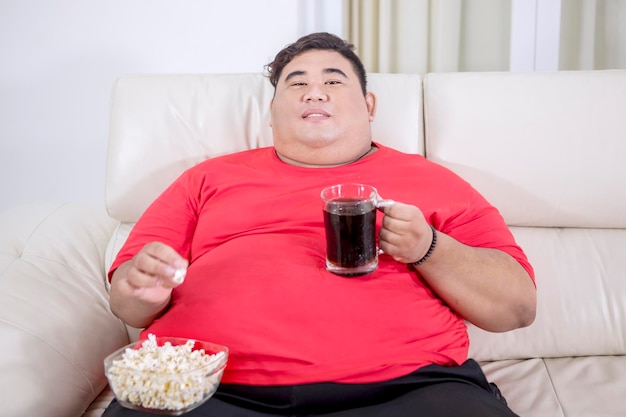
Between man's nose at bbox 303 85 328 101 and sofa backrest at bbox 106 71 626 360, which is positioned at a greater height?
man's nose at bbox 303 85 328 101

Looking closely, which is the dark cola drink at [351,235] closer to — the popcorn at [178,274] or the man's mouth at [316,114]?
the popcorn at [178,274]

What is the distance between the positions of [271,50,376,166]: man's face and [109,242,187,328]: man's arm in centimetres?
51

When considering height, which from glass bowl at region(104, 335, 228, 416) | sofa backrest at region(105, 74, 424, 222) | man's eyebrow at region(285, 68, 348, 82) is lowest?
glass bowl at region(104, 335, 228, 416)

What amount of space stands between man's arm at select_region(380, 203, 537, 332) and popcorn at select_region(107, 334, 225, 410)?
431mm

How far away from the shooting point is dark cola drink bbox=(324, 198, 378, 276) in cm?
115

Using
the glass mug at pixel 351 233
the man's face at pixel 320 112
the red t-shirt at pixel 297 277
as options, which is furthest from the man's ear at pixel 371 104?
the glass mug at pixel 351 233

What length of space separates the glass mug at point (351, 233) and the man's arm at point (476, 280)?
0.05 metres

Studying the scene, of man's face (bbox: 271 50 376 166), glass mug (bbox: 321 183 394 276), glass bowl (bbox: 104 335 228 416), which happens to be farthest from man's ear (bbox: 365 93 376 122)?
glass bowl (bbox: 104 335 228 416)

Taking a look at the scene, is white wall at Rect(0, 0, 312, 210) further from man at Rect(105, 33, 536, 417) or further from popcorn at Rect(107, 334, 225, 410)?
popcorn at Rect(107, 334, 225, 410)

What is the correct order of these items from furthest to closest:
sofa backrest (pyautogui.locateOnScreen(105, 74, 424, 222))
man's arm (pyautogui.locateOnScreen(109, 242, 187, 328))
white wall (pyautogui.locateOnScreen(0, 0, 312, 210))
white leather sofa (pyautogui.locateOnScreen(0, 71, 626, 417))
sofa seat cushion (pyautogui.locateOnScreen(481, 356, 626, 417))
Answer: white wall (pyautogui.locateOnScreen(0, 0, 312, 210))
sofa backrest (pyautogui.locateOnScreen(105, 74, 424, 222))
white leather sofa (pyautogui.locateOnScreen(0, 71, 626, 417))
sofa seat cushion (pyautogui.locateOnScreen(481, 356, 626, 417))
man's arm (pyautogui.locateOnScreen(109, 242, 187, 328))

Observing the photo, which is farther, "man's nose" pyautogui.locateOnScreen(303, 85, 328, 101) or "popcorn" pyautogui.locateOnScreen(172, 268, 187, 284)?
"man's nose" pyautogui.locateOnScreen(303, 85, 328, 101)

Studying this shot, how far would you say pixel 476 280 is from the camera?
131cm

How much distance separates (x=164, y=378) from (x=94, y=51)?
1.85 meters

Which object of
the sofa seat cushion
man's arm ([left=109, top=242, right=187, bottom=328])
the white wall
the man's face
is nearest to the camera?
man's arm ([left=109, top=242, right=187, bottom=328])
